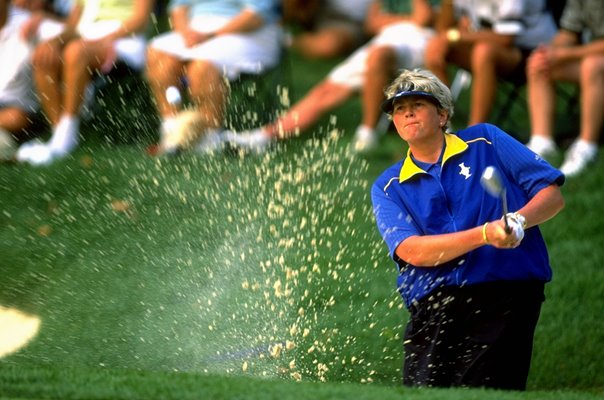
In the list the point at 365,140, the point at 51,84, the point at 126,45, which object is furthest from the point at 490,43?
the point at 51,84

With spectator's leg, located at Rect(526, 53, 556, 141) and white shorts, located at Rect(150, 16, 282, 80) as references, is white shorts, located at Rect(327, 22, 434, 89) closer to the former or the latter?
white shorts, located at Rect(150, 16, 282, 80)

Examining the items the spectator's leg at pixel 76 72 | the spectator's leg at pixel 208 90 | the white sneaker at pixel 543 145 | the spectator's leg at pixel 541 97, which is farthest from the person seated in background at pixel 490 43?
the spectator's leg at pixel 76 72

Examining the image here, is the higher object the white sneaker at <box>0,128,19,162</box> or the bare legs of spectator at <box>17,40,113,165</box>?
the bare legs of spectator at <box>17,40,113,165</box>

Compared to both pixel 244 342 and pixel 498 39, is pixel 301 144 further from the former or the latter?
pixel 244 342

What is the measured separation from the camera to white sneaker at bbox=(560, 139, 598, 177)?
8625mm

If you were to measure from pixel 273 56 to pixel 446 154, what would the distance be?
15.5 feet

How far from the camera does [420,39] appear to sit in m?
9.56

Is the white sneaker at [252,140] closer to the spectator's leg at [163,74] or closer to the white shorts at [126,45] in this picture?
the spectator's leg at [163,74]

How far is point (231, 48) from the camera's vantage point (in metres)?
9.50

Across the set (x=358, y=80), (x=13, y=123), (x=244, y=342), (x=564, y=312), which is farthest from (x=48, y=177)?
(x=564, y=312)

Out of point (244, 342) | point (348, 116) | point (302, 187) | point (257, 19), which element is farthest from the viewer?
point (348, 116)

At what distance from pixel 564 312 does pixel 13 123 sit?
4748 mm

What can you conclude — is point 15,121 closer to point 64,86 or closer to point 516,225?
point 64,86

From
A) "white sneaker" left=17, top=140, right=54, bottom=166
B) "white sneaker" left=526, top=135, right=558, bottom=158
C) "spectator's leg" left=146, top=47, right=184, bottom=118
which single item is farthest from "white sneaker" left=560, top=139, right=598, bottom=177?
"white sneaker" left=17, top=140, right=54, bottom=166
